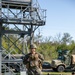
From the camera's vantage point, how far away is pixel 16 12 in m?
23.5

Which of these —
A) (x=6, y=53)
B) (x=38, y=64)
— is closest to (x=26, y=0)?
(x=6, y=53)

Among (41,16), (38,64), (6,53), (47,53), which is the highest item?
(41,16)

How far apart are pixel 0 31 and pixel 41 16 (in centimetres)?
356

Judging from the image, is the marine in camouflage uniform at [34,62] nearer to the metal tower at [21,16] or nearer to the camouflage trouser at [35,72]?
the camouflage trouser at [35,72]

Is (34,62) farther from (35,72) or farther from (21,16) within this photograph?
(21,16)

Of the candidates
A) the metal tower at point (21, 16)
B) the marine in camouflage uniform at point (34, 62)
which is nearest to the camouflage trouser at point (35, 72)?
the marine in camouflage uniform at point (34, 62)

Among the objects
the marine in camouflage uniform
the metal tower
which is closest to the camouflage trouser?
the marine in camouflage uniform

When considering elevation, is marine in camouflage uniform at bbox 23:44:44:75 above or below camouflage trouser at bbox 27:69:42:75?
above

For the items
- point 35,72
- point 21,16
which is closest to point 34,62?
point 35,72

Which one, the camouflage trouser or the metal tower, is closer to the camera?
the camouflage trouser

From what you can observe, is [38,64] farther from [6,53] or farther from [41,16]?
[6,53]

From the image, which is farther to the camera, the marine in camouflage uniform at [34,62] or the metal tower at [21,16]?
the metal tower at [21,16]

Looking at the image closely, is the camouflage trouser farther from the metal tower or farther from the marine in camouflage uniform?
the metal tower

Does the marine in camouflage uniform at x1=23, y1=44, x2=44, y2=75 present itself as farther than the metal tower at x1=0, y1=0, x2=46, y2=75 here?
No
